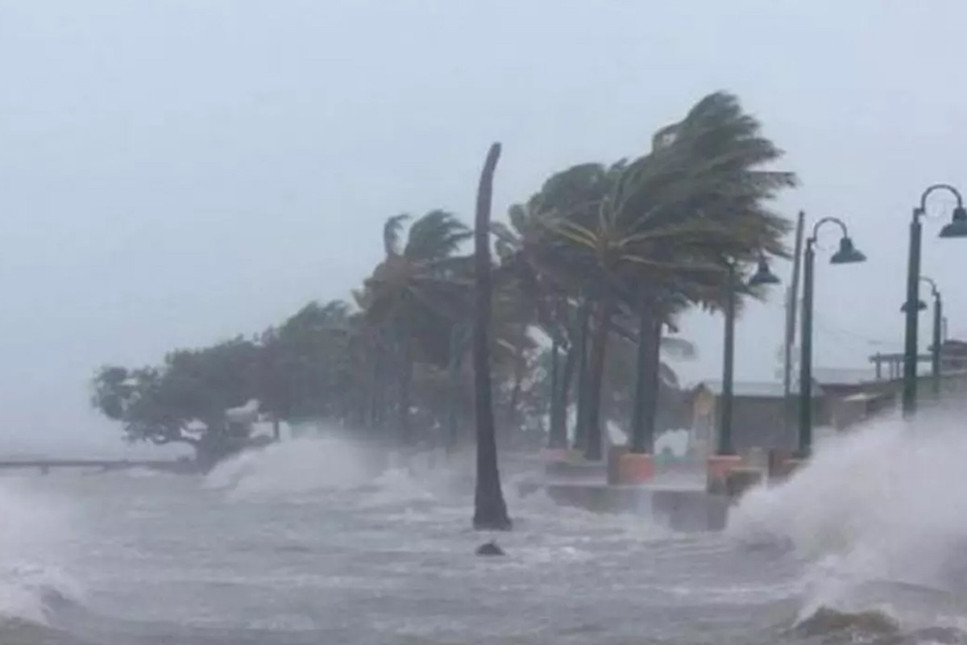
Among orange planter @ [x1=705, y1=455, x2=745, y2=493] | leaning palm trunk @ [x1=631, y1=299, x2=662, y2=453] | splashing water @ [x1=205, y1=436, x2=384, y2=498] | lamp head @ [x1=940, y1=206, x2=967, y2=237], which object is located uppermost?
lamp head @ [x1=940, y1=206, x2=967, y2=237]

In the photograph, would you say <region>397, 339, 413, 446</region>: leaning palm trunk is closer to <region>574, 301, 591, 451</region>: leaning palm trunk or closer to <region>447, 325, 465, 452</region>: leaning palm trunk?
<region>447, 325, 465, 452</region>: leaning palm trunk

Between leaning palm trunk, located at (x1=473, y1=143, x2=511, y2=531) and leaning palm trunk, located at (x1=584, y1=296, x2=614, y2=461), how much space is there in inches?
578

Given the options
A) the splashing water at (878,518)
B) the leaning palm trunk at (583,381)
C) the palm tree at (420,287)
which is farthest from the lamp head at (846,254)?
the palm tree at (420,287)

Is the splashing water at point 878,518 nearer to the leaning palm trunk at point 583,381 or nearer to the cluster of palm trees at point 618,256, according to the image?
the cluster of palm trees at point 618,256

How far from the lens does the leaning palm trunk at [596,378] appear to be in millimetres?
56938

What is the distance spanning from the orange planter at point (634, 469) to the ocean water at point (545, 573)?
2.78 m

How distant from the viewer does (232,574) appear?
27.2 m

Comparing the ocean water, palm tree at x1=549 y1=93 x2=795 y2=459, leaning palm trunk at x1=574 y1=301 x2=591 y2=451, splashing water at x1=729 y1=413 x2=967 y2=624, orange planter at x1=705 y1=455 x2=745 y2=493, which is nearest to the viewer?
the ocean water

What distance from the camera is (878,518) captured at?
→ 89.5 ft

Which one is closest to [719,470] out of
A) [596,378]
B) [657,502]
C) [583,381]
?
[657,502]

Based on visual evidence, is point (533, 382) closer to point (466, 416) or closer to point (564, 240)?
point (466, 416)

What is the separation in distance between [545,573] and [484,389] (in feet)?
46.3

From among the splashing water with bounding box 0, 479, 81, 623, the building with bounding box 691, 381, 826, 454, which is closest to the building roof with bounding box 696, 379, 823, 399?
the building with bounding box 691, 381, 826, 454

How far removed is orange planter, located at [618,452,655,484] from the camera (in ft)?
160
